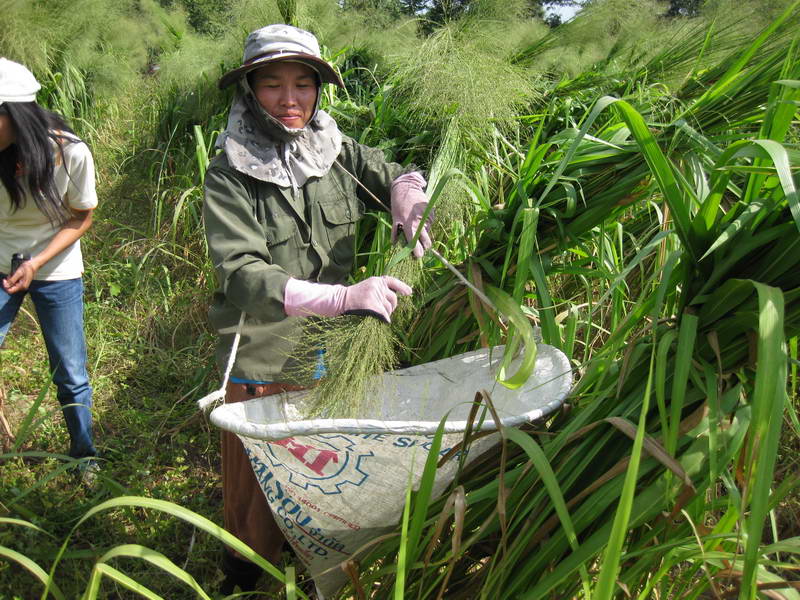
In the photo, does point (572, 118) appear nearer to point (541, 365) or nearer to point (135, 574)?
point (541, 365)

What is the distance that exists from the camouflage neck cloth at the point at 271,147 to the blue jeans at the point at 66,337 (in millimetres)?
1008

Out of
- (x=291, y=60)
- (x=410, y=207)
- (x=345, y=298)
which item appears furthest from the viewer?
(x=410, y=207)

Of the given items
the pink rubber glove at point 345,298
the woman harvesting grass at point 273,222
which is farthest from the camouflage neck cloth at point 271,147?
the pink rubber glove at point 345,298

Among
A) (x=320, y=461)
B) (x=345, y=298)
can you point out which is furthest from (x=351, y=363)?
(x=320, y=461)

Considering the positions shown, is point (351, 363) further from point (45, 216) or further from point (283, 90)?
point (45, 216)

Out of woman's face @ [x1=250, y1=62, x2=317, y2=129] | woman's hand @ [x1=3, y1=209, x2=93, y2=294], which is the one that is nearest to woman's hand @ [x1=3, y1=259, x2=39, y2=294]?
woman's hand @ [x1=3, y1=209, x2=93, y2=294]

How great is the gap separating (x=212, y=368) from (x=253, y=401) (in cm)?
148

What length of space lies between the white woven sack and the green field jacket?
170mm

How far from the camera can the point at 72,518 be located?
2035 millimetres

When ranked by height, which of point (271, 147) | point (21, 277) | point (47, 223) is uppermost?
point (271, 147)

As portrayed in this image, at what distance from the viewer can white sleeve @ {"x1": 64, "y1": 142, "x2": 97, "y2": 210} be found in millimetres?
1979

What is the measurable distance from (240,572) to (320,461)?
78cm

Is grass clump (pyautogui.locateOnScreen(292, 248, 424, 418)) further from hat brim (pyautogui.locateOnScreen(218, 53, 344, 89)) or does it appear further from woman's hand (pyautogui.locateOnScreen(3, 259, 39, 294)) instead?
woman's hand (pyautogui.locateOnScreen(3, 259, 39, 294))

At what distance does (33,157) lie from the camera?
186 centimetres
